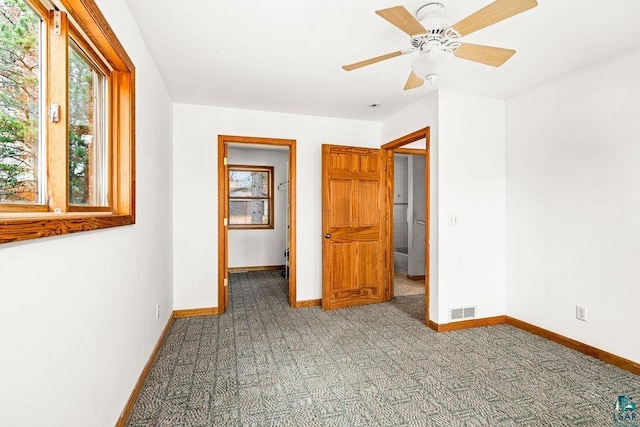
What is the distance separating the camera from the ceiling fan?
1.53 meters

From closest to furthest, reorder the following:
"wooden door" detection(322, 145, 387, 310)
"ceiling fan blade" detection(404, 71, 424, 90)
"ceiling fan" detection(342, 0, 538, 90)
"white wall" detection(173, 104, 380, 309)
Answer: "ceiling fan" detection(342, 0, 538, 90) → "ceiling fan blade" detection(404, 71, 424, 90) → "white wall" detection(173, 104, 380, 309) → "wooden door" detection(322, 145, 387, 310)

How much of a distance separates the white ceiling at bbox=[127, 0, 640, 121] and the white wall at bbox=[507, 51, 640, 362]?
26 cm

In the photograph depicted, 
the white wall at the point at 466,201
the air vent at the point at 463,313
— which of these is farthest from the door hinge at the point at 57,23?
the air vent at the point at 463,313

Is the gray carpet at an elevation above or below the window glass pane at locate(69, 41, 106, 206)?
below

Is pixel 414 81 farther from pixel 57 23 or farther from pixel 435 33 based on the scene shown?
pixel 57 23

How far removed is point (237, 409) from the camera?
1919 millimetres

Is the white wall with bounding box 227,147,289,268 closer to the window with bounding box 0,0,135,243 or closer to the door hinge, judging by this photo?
the window with bounding box 0,0,135,243

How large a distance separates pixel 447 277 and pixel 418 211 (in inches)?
99.4

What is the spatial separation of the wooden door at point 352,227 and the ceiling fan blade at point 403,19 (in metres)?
2.20

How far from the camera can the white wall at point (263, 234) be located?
20.0ft

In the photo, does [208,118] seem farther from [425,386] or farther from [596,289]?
[596,289]

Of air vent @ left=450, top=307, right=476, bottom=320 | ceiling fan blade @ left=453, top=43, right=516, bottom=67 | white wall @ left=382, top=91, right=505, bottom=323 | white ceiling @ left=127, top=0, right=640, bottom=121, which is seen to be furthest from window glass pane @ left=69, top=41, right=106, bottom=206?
air vent @ left=450, top=307, right=476, bottom=320

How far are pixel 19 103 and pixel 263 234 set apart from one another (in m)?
5.27

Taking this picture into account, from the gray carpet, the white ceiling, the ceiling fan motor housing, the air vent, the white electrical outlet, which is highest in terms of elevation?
the white ceiling
